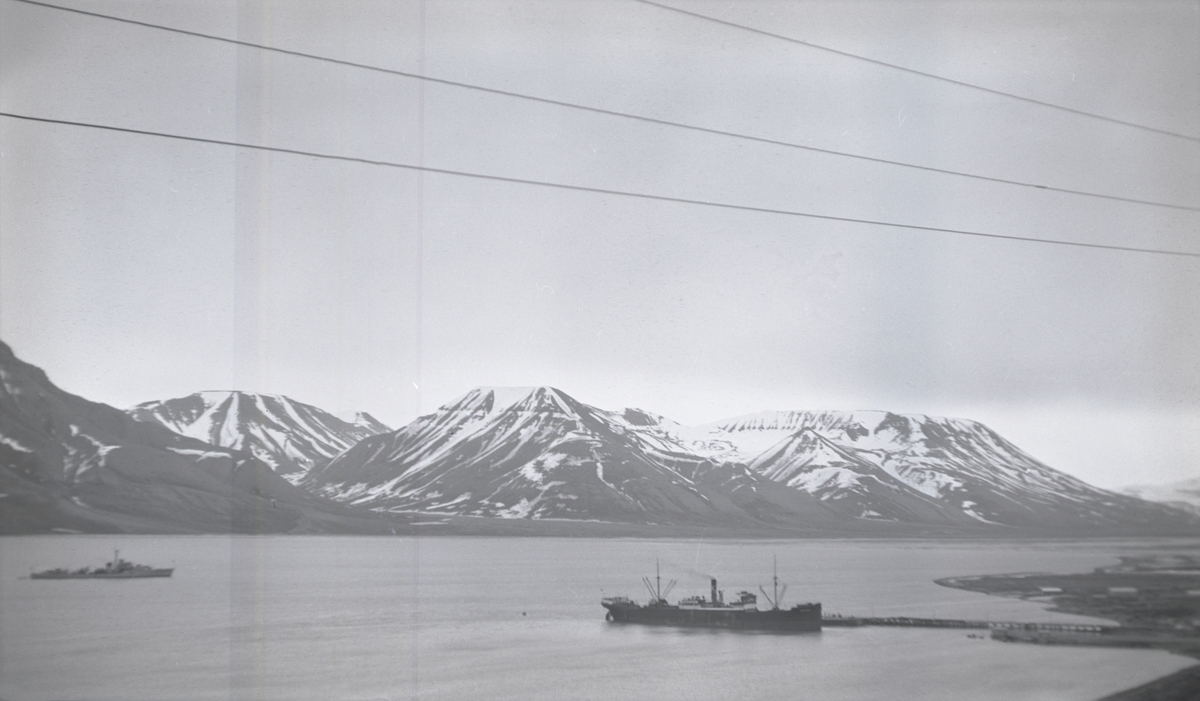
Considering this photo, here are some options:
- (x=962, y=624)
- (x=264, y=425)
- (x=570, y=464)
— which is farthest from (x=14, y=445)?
(x=962, y=624)

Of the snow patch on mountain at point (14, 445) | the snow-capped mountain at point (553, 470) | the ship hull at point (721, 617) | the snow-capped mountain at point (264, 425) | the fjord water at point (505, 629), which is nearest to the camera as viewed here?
the fjord water at point (505, 629)

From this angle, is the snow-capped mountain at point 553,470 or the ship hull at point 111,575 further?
the ship hull at point 111,575

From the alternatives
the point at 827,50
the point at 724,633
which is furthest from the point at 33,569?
the point at 827,50

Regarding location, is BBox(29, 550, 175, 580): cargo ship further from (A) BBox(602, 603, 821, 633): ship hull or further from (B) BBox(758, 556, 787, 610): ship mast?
(B) BBox(758, 556, 787, 610): ship mast

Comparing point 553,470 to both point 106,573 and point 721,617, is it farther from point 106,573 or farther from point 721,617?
point 106,573

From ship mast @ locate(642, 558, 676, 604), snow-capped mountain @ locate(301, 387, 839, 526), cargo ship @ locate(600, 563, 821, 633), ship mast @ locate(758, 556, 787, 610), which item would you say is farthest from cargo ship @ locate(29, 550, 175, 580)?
ship mast @ locate(758, 556, 787, 610)

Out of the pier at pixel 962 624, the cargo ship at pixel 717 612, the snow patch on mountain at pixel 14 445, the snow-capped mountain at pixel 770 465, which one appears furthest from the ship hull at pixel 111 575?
the pier at pixel 962 624

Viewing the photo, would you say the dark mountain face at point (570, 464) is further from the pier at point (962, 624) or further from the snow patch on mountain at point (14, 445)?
the pier at point (962, 624)
